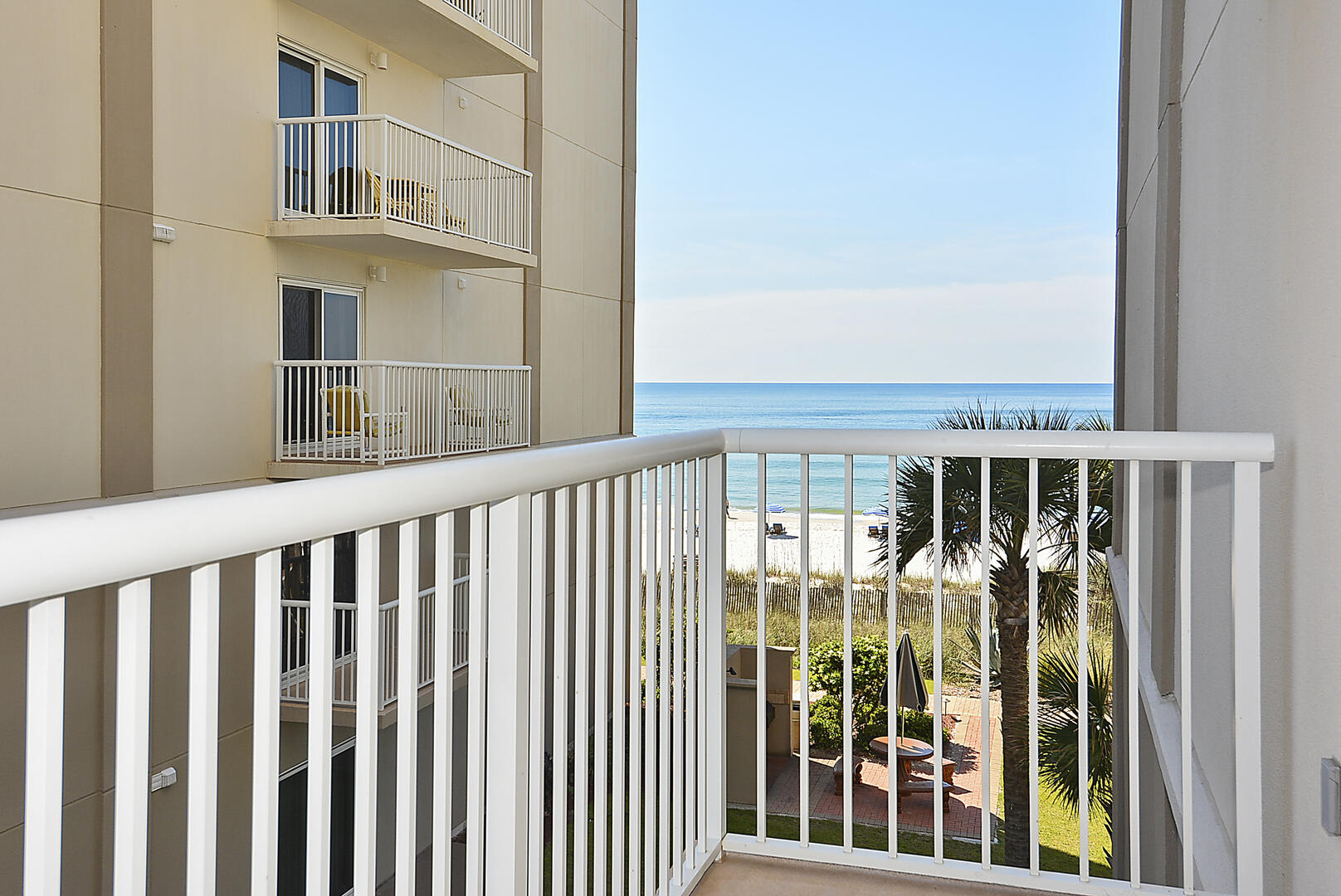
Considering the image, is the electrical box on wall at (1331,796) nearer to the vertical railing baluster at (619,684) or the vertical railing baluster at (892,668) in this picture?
the vertical railing baluster at (892,668)

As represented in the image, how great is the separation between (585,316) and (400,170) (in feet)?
11.8

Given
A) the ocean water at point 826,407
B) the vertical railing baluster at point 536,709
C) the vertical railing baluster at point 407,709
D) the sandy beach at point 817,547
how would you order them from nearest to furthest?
the vertical railing baluster at point 407,709 < the vertical railing baluster at point 536,709 < the sandy beach at point 817,547 < the ocean water at point 826,407

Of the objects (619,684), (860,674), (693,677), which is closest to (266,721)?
(619,684)

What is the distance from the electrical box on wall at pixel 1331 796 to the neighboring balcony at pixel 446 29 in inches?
267

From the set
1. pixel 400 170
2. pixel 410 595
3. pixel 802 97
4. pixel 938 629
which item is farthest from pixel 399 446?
pixel 802 97

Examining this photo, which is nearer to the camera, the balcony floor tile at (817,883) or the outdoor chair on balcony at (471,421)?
the balcony floor tile at (817,883)

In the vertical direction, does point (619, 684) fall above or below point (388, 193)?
below

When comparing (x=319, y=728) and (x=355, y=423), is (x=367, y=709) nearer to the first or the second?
(x=319, y=728)

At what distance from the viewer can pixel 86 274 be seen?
16.5ft

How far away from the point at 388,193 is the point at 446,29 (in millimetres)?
1414

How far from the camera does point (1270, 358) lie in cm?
196

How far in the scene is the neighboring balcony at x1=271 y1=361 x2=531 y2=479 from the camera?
649 centimetres

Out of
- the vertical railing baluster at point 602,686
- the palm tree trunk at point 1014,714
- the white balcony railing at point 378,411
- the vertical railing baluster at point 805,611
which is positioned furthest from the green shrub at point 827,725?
the vertical railing baluster at point 602,686

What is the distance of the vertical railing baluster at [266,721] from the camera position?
774 millimetres
